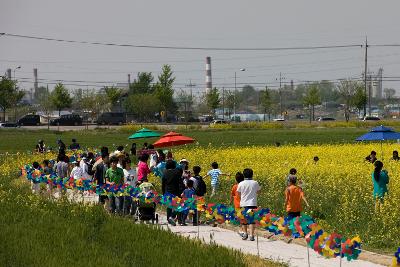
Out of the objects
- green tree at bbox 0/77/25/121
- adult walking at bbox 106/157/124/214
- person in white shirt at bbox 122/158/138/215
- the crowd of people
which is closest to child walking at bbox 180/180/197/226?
the crowd of people

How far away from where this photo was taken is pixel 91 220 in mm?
16328

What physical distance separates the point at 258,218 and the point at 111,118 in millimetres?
90177

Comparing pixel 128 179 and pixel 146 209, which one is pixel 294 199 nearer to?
pixel 146 209

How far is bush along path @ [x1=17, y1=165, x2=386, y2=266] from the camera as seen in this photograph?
38.6 ft

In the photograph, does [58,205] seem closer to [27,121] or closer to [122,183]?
[122,183]

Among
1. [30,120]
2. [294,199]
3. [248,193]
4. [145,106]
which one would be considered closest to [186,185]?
[248,193]

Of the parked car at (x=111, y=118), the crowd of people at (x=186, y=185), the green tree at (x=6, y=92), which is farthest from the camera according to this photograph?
the parked car at (x=111, y=118)

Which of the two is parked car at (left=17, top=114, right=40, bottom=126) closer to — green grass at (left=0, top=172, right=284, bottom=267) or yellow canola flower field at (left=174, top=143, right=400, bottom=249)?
yellow canola flower field at (left=174, top=143, right=400, bottom=249)

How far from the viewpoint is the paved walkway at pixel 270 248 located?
549 inches

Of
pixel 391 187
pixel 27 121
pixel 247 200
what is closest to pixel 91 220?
pixel 247 200

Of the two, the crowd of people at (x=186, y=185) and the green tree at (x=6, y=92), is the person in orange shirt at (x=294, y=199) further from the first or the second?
the green tree at (x=6, y=92)

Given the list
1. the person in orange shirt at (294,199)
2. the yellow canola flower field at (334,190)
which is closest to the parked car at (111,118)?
the yellow canola flower field at (334,190)

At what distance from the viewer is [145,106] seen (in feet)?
391

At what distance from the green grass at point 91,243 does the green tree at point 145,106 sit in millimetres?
100252
